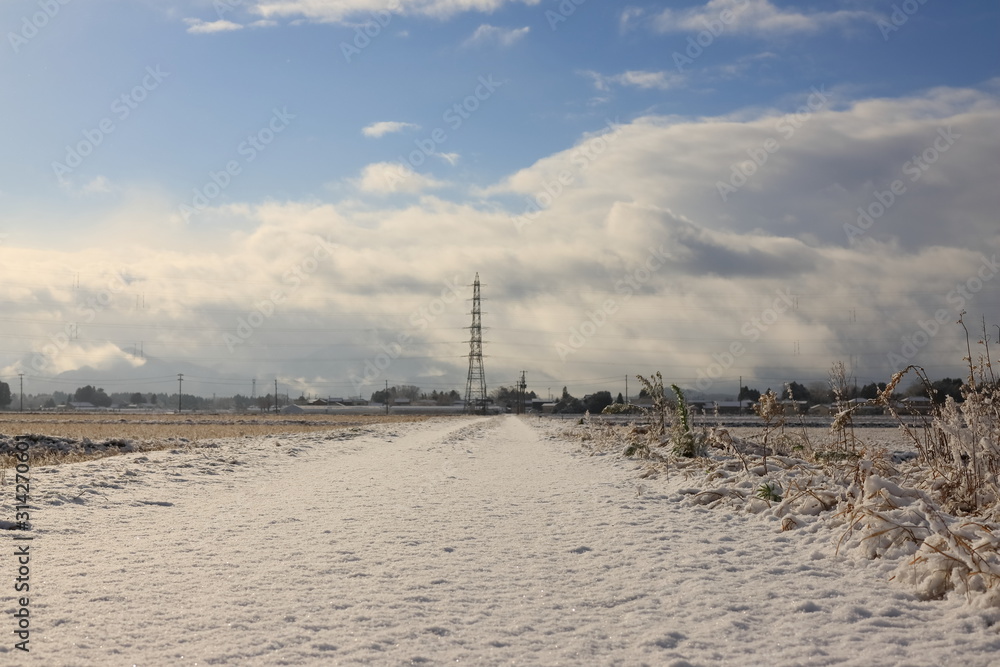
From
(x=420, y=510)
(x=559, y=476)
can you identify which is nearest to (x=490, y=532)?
(x=420, y=510)

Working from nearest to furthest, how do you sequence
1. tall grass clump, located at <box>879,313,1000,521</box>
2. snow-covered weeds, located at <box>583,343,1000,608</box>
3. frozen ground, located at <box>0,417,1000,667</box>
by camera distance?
frozen ground, located at <box>0,417,1000,667</box>, snow-covered weeds, located at <box>583,343,1000,608</box>, tall grass clump, located at <box>879,313,1000,521</box>

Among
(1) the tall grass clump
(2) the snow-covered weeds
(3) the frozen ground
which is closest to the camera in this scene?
(3) the frozen ground

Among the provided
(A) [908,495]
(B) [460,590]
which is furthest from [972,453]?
(B) [460,590]

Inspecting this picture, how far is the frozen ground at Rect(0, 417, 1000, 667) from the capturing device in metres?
4.05

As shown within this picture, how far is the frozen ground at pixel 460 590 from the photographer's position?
4051 millimetres

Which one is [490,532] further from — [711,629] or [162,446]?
[162,446]

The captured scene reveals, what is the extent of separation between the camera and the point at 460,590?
5359 millimetres

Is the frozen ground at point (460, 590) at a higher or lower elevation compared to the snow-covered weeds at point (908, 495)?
lower

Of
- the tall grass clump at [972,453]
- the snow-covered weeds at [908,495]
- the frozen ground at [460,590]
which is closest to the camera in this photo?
the frozen ground at [460,590]

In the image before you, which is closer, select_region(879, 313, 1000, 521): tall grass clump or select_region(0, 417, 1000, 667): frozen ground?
select_region(0, 417, 1000, 667): frozen ground

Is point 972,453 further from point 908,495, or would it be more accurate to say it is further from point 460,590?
point 460,590

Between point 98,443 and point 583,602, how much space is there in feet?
76.5

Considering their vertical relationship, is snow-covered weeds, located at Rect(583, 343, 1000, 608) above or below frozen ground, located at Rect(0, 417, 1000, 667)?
above

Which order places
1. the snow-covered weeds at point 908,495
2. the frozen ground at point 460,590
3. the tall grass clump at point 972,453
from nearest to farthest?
the frozen ground at point 460,590, the snow-covered weeds at point 908,495, the tall grass clump at point 972,453
